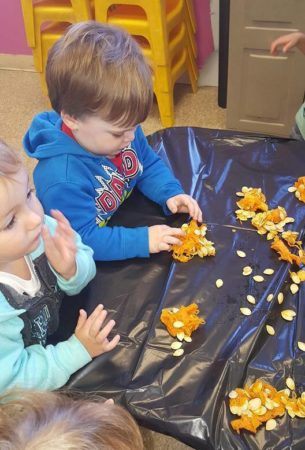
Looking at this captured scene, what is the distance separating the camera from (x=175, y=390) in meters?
0.71

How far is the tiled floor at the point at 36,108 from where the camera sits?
2.01 meters

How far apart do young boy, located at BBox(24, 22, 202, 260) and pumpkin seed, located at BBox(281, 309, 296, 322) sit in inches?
9.9

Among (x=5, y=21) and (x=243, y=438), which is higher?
(x=5, y=21)

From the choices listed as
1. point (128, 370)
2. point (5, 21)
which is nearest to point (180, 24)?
point (5, 21)

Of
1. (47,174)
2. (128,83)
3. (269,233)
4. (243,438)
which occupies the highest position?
(128,83)

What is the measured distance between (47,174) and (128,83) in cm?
24

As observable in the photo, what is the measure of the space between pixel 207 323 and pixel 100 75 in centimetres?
48

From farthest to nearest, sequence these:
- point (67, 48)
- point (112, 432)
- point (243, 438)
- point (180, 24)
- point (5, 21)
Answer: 1. point (5, 21)
2. point (180, 24)
3. point (67, 48)
4. point (243, 438)
5. point (112, 432)

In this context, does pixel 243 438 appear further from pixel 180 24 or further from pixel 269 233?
pixel 180 24

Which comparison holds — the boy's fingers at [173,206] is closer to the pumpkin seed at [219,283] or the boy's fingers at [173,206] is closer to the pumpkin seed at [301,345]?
the pumpkin seed at [219,283]

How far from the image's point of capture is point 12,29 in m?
2.33

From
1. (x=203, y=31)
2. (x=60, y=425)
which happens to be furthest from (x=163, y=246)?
(x=203, y=31)

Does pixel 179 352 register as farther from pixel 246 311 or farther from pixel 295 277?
pixel 295 277

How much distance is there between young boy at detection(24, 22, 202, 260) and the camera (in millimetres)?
791
